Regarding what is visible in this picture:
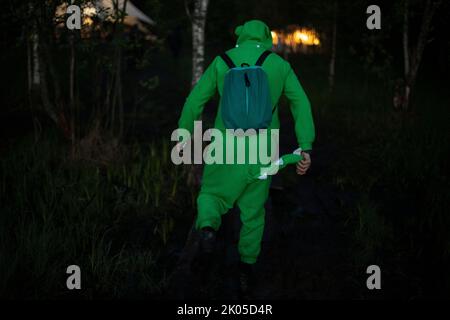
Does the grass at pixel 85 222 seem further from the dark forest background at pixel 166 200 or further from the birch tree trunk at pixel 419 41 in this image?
the birch tree trunk at pixel 419 41

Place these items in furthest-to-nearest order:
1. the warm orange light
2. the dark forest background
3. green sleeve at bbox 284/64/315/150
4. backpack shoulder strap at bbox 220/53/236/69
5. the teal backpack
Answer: the warm orange light → the dark forest background → green sleeve at bbox 284/64/315/150 → backpack shoulder strap at bbox 220/53/236/69 → the teal backpack

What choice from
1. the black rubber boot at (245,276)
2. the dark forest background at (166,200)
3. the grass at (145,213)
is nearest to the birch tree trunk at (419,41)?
the dark forest background at (166,200)

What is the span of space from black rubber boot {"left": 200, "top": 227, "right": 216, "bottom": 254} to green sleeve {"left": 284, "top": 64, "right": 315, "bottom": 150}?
0.87 metres

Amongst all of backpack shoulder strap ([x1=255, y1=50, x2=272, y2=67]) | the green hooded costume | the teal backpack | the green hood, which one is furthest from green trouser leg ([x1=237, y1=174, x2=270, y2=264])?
the green hood

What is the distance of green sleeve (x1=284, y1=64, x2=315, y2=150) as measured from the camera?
323 centimetres

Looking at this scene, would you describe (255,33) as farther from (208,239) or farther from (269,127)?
(208,239)

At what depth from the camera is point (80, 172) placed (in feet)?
17.9

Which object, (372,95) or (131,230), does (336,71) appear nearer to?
(372,95)

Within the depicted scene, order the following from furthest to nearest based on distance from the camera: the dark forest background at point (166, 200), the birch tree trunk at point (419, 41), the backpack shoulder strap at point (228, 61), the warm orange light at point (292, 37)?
1. the warm orange light at point (292, 37)
2. the birch tree trunk at point (419, 41)
3. the dark forest background at point (166, 200)
4. the backpack shoulder strap at point (228, 61)

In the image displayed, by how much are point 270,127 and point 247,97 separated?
14.3 inches

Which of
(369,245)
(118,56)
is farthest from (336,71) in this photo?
(369,245)

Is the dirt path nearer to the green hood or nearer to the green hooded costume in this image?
the green hooded costume

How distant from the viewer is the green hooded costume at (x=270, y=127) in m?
3.18

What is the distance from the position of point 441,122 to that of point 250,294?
507cm
